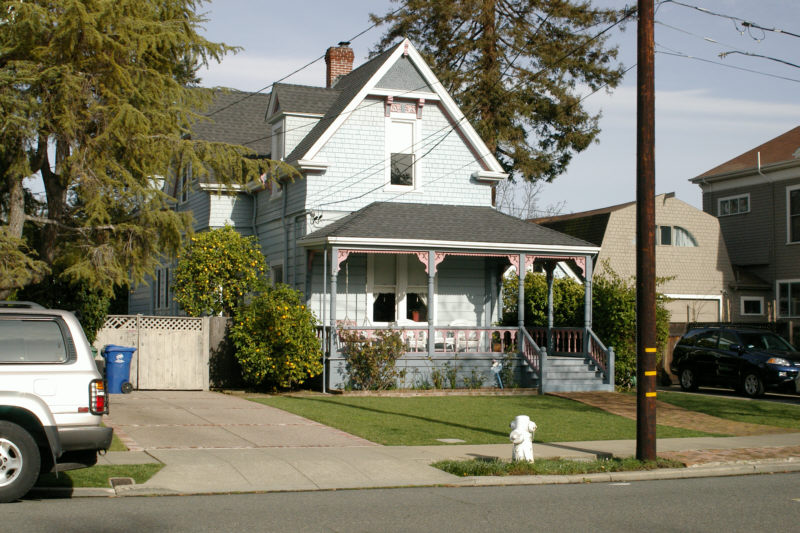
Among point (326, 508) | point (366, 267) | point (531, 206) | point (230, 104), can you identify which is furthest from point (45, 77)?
point (531, 206)

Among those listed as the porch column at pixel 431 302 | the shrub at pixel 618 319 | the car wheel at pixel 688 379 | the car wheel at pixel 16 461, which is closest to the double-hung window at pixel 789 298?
the car wheel at pixel 688 379

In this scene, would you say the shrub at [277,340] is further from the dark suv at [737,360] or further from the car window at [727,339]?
the car window at [727,339]

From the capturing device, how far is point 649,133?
1257 cm

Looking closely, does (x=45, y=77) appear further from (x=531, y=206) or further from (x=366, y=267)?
(x=531, y=206)

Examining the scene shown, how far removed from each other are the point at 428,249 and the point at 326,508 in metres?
13.6

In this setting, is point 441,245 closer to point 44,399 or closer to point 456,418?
point 456,418

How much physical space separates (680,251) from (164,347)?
70.1 ft

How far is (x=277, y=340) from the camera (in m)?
20.6

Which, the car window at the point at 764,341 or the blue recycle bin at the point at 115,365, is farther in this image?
the car window at the point at 764,341

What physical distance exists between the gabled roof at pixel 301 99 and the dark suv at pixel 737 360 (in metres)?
12.6

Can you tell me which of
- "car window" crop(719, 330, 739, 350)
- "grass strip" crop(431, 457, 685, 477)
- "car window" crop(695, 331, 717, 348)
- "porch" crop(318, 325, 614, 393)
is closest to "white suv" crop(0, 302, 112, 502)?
"grass strip" crop(431, 457, 685, 477)

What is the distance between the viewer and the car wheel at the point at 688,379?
2533cm

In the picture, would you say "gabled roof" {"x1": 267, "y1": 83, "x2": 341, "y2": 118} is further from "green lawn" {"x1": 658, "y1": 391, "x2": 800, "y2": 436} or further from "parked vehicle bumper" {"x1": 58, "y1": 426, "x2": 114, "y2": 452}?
"parked vehicle bumper" {"x1": 58, "y1": 426, "x2": 114, "y2": 452}

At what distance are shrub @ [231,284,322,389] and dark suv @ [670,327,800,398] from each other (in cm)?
1086
